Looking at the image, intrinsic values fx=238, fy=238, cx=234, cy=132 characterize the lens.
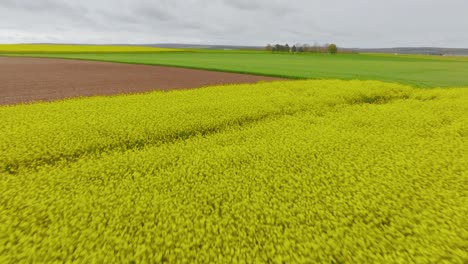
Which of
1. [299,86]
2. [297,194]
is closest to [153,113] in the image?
[297,194]

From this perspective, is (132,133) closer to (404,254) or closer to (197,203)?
(197,203)

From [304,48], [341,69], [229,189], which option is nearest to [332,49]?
[304,48]

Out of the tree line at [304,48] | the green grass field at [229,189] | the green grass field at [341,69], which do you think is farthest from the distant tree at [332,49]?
the green grass field at [229,189]

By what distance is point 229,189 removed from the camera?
14.0 ft

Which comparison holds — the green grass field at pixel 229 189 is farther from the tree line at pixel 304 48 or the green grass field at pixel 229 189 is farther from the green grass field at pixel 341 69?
the tree line at pixel 304 48

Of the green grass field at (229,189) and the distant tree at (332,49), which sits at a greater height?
the distant tree at (332,49)

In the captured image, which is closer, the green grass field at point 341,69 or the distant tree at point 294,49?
the green grass field at point 341,69

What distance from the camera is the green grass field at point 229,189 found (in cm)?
297

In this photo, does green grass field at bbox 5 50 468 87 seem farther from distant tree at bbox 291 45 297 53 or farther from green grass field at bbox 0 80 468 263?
distant tree at bbox 291 45 297 53

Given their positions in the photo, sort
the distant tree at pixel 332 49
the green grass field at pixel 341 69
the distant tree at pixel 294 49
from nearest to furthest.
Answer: the green grass field at pixel 341 69 < the distant tree at pixel 332 49 < the distant tree at pixel 294 49

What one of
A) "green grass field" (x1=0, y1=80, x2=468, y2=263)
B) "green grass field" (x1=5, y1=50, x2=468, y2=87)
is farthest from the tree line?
"green grass field" (x1=0, y1=80, x2=468, y2=263)

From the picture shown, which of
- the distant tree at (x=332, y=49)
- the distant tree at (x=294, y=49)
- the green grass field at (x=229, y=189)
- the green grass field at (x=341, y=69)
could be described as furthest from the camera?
the distant tree at (x=294, y=49)

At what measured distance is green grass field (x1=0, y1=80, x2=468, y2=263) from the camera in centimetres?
297

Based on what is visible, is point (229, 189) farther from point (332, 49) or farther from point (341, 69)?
point (332, 49)
